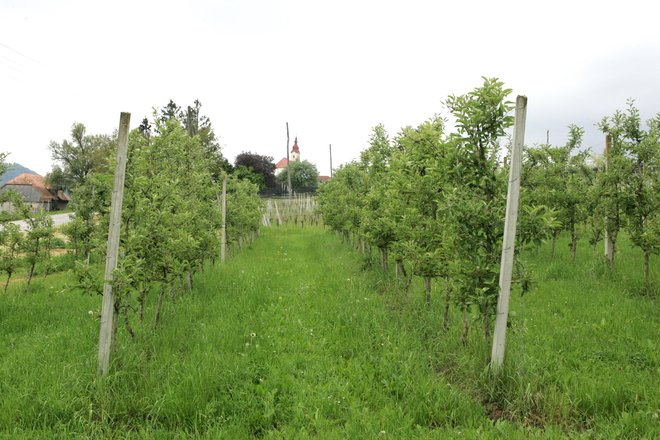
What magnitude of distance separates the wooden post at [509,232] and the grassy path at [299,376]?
16.2 inches

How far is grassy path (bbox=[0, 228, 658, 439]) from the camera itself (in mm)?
3334

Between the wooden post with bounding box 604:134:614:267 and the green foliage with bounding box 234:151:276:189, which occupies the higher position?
the green foliage with bounding box 234:151:276:189

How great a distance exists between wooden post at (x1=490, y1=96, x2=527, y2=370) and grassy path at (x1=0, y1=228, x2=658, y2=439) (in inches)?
16.2

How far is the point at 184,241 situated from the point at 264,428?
307 cm

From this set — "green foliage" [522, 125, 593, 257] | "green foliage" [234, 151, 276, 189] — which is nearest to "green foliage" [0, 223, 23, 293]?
"green foliage" [522, 125, 593, 257]

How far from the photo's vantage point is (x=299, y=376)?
4188mm

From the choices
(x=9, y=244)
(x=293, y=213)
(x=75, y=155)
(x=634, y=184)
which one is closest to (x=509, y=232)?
(x=634, y=184)

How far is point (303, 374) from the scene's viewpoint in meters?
4.23

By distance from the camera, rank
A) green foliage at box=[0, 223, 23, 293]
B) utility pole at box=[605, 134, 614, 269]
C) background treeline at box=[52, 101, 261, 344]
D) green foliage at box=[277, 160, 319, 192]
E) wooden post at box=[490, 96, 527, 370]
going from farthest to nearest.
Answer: green foliage at box=[277, 160, 319, 192] → utility pole at box=[605, 134, 614, 269] → green foliage at box=[0, 223, 23, 293] → background treeline at box=[52, 101, 261, 344] → wooden post at box=[490, 96, 527, 370]

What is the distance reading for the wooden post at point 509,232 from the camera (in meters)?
3.82

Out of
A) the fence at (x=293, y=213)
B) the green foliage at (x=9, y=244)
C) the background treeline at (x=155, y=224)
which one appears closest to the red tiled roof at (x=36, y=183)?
the fence at (x=293, y=213)

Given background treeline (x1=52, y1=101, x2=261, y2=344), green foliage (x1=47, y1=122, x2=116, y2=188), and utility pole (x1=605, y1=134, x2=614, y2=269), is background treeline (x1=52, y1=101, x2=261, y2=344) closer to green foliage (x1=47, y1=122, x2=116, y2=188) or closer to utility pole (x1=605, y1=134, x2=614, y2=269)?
utility pole (x1=605, y1=134, x2=614, y2=269)

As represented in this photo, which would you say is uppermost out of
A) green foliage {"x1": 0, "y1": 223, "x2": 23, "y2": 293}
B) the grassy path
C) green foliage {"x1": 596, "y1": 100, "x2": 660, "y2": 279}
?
green foliage {"x1": 596, "y1": 100, "x2": 660, "y2": 279}

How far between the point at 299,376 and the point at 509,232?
2806 millimetres
